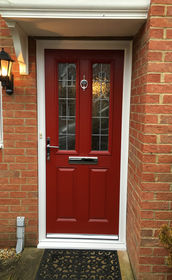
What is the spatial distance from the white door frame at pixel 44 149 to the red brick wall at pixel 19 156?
83 millimetres

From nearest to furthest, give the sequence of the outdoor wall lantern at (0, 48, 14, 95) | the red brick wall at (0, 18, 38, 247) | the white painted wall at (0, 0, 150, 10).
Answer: the white painted wall at (0, 0, 150, 10), the outdoor wall lantern at (0, 48, 14, 95), the red brick wall at (0, 18, 38, 247)

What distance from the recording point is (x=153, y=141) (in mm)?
2012

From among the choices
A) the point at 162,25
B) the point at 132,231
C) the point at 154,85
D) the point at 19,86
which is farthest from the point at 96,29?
the point at 132,231

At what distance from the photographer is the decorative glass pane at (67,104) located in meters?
2.66

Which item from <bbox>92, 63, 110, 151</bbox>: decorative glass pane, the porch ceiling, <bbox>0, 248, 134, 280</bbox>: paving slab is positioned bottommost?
<bbox>0, 248, 134, 280</bbox>: paving slab

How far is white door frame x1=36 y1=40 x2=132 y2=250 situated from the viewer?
255cm

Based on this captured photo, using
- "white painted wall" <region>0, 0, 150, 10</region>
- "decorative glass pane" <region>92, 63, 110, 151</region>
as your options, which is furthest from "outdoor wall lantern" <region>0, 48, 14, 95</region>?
"decorative glass pane" <region>92, 63, 110, 151</region>

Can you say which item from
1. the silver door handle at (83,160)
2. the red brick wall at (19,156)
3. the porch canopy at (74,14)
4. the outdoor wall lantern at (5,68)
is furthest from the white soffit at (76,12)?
the silver door handle at (83,160)

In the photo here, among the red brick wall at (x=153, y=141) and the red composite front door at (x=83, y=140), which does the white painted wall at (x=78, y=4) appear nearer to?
the red brick wall at (x=153, y=141)

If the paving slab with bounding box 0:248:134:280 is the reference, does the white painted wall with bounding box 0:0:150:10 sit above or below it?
above

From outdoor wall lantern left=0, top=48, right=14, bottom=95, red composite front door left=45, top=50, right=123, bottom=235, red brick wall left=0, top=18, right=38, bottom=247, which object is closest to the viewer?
outdoor wall lantern left=0, top=48, right=14, bottom=95

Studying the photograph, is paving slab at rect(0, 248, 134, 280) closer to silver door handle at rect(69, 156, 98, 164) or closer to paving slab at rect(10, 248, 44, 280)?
paving slab at rect(10, 248, 44, 280)

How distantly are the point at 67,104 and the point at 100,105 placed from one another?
1.31ft

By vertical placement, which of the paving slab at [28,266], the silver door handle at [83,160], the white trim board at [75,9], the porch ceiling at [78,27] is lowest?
the paving slab at [28,266]
